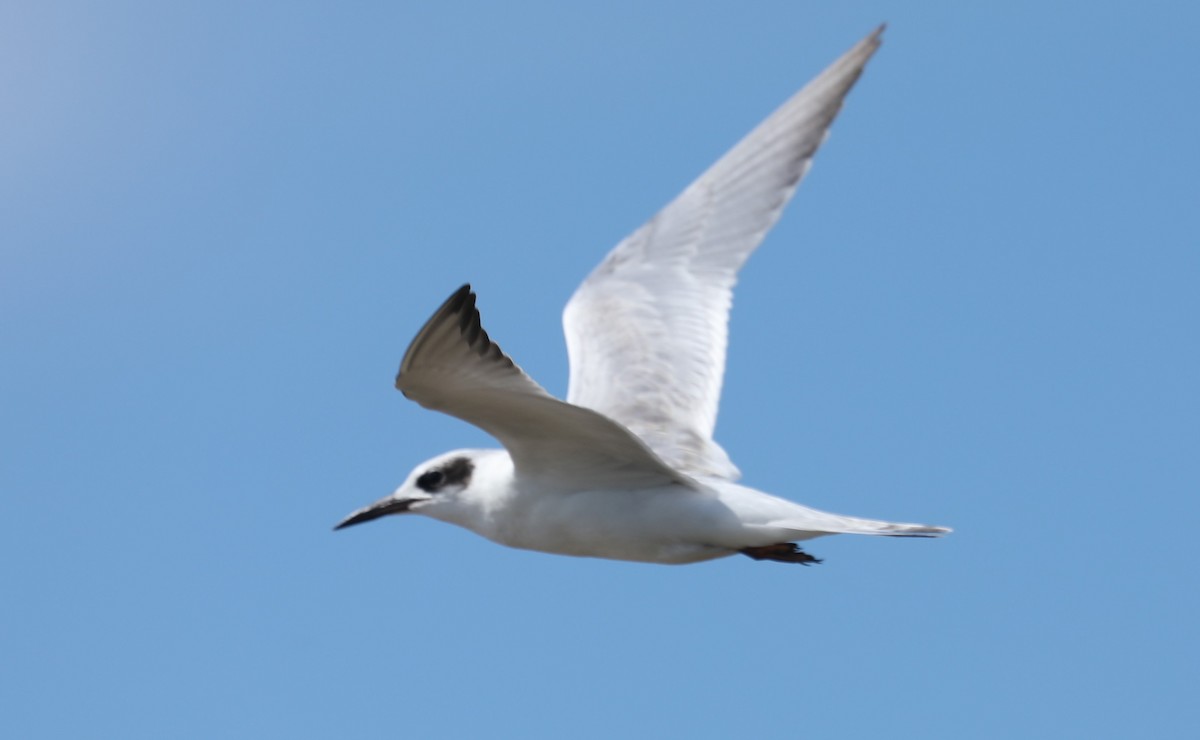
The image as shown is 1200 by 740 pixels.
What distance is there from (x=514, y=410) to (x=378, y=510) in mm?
1709

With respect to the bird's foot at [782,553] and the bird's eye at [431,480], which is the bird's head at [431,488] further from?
the bird's foot at [782,553]

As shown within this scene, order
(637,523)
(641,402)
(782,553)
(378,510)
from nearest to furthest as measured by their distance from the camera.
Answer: (637,523)
(782,553)
(378,510)
(641,402)

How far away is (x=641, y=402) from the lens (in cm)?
1039

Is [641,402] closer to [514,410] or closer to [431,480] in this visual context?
[431,480]

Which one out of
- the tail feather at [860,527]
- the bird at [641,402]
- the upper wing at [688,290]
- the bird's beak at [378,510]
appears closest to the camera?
the bird at [641,402]

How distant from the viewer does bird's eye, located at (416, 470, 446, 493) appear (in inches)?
361

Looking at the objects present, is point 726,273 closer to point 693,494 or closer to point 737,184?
point 737,184

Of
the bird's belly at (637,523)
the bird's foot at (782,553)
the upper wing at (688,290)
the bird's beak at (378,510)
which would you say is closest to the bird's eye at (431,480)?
the bird's beak at (378,510)

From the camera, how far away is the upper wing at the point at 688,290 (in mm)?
10438

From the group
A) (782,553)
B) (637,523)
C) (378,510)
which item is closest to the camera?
(637,523)

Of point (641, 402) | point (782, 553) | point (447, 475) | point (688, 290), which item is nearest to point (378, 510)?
point (447, 475)

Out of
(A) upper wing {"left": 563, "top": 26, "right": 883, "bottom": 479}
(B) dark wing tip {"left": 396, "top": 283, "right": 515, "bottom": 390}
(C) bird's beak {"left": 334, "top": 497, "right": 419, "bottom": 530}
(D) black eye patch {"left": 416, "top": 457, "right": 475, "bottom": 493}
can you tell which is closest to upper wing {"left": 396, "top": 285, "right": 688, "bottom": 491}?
(B) dark wing tip {"left": 396, "top": 283, "right": 515, "bottom": 390}

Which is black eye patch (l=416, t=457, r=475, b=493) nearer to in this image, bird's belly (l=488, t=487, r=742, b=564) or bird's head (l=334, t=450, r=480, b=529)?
bird's head (l=334, t=450, r=480, b=529)

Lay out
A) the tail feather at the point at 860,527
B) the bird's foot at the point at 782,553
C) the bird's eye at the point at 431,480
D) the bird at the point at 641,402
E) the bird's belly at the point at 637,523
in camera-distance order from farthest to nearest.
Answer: the bird's eye at the point at 431,480 < the bird's foot at the point at 782,553 < the bird's belly at the point at 637,523 < the tail feather at the point at 860,527 < the bird at the point at 641,402
